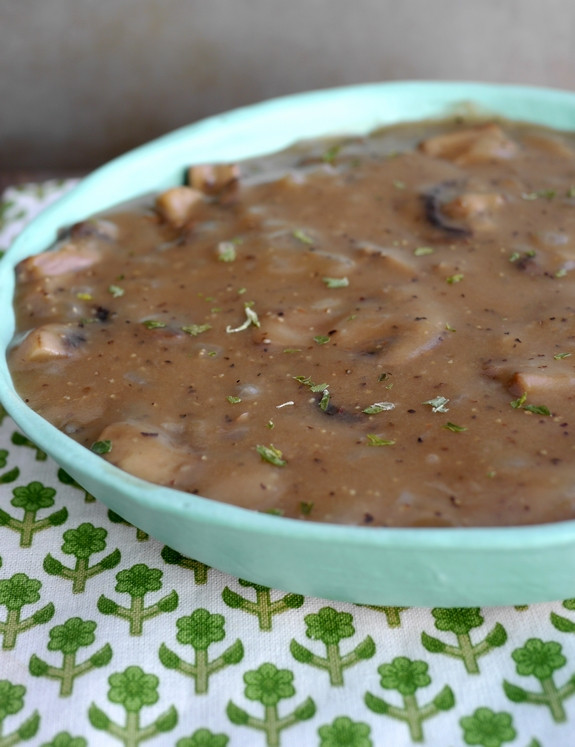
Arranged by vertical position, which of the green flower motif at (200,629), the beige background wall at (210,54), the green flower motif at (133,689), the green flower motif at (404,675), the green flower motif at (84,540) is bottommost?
the green flower motif at (84,540)

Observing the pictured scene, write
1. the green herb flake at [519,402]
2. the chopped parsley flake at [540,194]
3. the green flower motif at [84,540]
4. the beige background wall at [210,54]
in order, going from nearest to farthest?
1. the green herb flake at [519,402]
2. the green flower motif at [84,540]
3. the chopped parsley flake at [540,194]
4. the beige background wall at [210,54]

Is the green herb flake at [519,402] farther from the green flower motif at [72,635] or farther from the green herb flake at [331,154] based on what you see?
the green herb flake at [331,154]

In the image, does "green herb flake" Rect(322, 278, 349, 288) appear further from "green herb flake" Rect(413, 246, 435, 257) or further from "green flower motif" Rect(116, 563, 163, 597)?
"green flower motif" Rect(116, 563, 163, 597)

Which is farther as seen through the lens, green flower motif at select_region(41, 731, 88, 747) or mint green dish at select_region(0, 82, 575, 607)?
green flower motif at select_region(41, 731, 88, 747)

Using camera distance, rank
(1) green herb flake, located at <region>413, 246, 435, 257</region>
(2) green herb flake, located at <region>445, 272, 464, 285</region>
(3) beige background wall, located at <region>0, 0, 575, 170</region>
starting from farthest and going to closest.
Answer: (3) beige background wall, located at <region>0, 0, 575, 170</region> → (1) green herb flake, located at <region>413, 246, 435, 257</region> → (2) green herb flake, located at <region>445, 272, 464, 285</region>

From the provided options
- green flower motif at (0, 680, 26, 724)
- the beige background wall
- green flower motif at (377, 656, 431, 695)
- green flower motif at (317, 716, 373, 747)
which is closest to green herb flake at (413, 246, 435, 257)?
green flower motif at (377, 656, 431, 695)

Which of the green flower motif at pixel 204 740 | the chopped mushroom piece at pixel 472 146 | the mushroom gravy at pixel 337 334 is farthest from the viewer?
the chopped mushroom piece at pixel 472 146

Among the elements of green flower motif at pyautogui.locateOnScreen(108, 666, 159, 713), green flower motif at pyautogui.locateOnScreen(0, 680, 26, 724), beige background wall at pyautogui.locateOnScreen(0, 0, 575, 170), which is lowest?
green flower motif at pyautogui.locateOnScreen(0, 680, 26, 724)

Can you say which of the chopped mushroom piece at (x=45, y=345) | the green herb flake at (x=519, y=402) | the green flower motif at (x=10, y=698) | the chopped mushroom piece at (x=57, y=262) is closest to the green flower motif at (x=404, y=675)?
the green herb flake at (x=519, y=402)
